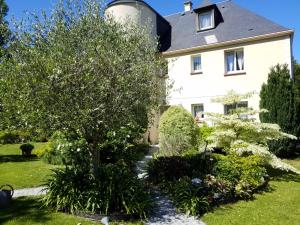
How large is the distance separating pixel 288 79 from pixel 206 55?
569 cm

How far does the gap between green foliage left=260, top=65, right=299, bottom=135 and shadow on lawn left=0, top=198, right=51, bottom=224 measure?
1311 cm

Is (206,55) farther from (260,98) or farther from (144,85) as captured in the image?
(144,85)

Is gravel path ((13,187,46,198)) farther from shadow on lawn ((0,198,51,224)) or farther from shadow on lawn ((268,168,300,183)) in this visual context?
shadow on lawn ((268,168,300,183))

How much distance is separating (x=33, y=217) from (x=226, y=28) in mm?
17947

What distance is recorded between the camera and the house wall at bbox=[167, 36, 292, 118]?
60.8ft

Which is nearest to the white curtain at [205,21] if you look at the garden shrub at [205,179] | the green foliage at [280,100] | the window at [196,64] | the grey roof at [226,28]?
the grey roof at [226,28]

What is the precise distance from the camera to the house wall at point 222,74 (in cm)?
1855

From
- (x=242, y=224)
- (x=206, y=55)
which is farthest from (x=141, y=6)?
(x=242, y=224)

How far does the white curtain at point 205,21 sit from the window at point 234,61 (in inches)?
124

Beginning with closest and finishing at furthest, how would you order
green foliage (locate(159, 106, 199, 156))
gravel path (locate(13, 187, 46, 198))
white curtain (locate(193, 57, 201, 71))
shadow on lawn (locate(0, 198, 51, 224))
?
shadow on lawn (locate(0, 198, 51, 224)), gravel path (locate(13, 187, 46, 198)), green foliage (locate(159, 106, 199, 156)), white curtain (locate(193, 57, 201, 71))

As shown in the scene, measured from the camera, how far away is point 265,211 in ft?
27.9

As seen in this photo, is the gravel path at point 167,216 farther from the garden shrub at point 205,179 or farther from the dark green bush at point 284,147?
the dark green bush at point 284,147

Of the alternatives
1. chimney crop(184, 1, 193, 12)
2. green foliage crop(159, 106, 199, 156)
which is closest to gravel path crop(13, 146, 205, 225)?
green foliage crop(159, 106, 199, 156)

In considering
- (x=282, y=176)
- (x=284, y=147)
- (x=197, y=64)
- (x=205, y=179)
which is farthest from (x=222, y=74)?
(x=205, y=179)
